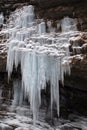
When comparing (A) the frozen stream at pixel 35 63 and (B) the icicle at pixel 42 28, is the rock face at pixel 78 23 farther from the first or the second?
(B) the icicle at pixel 42 28

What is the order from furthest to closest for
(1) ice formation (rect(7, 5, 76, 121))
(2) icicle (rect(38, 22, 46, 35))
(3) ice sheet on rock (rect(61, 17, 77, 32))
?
(2) icicle (rect(38, 22, 46, 35))
(3) ice sheet on rock (rect(61, 17, 77, 32))
(1) ice formation (rect(7, 5, 76, 121))

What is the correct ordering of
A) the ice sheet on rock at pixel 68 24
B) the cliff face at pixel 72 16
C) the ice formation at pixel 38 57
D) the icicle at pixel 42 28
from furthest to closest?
the icicle at pixel 42 28, the ice sheet on rock at pixel 68 24, the ice formation at pixel 38 57, the cliff face at pixel 72 16

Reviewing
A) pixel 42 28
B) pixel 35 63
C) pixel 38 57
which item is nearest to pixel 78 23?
pixel 42 28

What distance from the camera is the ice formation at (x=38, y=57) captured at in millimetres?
9148

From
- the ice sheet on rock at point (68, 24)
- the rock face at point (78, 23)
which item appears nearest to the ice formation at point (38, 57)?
the ice sheet on rock at point (68, 24)

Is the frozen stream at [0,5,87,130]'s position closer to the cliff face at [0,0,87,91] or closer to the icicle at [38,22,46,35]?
the icicle at [38,22,46,35]

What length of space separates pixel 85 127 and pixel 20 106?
3018 millimetres

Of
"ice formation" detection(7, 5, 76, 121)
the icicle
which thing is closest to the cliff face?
"ice formation" detection(7, 5, 76, 121)

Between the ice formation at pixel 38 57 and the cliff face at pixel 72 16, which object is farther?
the ice formation at pixel 38 57

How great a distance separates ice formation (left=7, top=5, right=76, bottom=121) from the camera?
360 inches

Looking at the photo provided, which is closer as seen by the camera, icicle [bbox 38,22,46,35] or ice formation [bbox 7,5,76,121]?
ice formation [bbox 7,5,76,121]

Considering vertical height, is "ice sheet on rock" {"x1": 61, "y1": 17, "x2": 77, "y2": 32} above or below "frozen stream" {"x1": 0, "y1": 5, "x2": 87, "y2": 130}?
above

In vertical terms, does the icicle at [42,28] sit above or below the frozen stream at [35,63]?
above

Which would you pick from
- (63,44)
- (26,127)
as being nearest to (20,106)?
(26,127)
